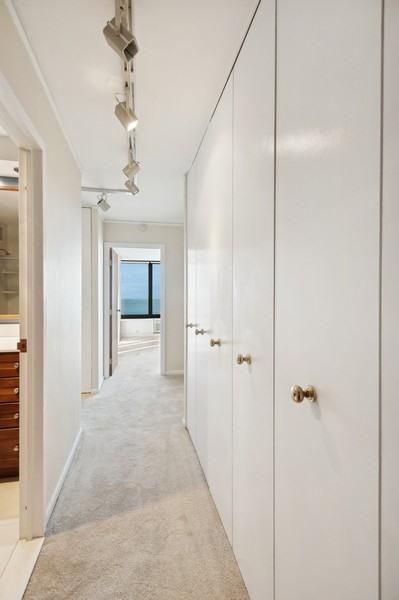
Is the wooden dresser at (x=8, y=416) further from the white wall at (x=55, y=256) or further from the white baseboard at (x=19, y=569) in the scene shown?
the white baseboard at (x=19, y=569)

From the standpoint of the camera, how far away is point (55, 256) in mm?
1922

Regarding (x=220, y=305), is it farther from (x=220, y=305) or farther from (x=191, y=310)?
(x=191, y=310)

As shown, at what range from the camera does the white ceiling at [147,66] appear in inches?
49.9

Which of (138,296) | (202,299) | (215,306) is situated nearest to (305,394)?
(215,306)

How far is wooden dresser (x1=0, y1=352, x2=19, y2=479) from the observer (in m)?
2.11

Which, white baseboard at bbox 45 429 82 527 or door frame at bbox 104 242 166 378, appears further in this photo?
door frame at bbox 104 242 166 378

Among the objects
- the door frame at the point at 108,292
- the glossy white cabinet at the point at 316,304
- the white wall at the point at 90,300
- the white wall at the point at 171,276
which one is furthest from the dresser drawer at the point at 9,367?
the white wall at the point at 171,276

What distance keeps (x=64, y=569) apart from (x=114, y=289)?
383cm

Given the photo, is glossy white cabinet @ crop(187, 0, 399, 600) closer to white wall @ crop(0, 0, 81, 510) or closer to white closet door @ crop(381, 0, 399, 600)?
white closet door @ crop(381, 0, 399, 600)

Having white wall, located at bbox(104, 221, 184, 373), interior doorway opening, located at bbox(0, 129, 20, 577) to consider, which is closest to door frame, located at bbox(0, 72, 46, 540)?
interior doorway opening, located at bbox(0, 129, 20, 577)

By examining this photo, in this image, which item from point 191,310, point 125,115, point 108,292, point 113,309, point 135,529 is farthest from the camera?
point 113,309

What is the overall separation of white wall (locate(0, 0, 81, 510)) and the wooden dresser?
33cm

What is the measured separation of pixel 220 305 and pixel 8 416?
1.69 metres

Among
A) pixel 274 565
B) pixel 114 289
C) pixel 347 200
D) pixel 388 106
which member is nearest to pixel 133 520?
pixel 274 565
